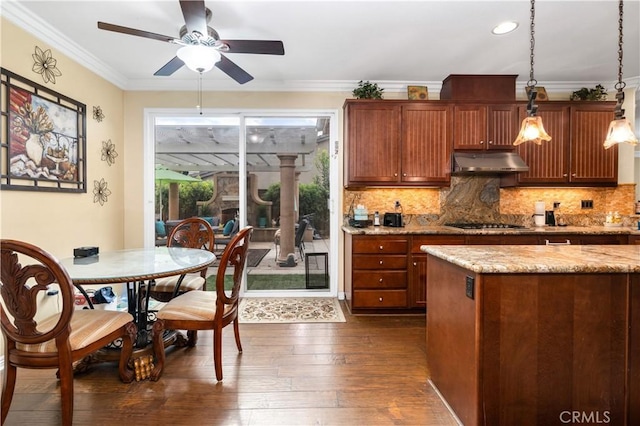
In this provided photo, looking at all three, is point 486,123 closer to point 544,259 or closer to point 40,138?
point 544,259

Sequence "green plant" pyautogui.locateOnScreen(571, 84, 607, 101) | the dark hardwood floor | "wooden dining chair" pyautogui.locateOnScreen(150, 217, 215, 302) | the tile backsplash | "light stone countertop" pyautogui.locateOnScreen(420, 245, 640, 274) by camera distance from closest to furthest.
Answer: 1. "light stone countertop" pyautogui.locateOnScreen(420, 245, 640, 274)
2. the dark hardwood floor
3. "wooden dining chair" pyautogui.locateOnScreen(150, 217, 215, 302)
4. "green plant" pyautogui.locateOnScreen(571, 84, 607, 101)
5. the tile backsplash

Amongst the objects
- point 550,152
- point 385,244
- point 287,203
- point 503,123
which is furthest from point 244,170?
point 550,152

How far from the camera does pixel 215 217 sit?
4.03 m

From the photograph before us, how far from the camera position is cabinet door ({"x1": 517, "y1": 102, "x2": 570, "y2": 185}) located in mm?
3471

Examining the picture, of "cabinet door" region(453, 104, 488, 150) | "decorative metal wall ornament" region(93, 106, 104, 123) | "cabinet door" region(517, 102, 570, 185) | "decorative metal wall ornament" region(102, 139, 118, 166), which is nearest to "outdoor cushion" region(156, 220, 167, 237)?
"decorative metal wall ornament" region(102, 139, 118, 166)

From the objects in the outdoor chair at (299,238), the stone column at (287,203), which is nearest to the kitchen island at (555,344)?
the outdoor chair at (299,238)

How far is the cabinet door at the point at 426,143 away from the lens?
345 cm

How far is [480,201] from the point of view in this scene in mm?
3805

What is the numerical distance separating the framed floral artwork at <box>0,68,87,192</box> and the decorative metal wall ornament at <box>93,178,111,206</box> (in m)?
0.18

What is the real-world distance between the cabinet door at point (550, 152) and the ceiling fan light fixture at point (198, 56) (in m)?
3.35

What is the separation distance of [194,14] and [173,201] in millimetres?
2677

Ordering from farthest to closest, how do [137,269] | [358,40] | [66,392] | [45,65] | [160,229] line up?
[160,229]
[358,40]
[45,65]
[137,269]
[66,392]

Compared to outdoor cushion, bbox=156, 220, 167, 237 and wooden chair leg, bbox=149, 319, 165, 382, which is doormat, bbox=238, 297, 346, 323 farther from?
outdoor cushion, bbox=156, 220, 167, 237

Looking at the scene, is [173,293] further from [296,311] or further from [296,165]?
[296,165]
